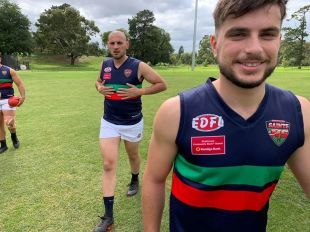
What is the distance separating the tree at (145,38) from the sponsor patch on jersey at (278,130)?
301ft

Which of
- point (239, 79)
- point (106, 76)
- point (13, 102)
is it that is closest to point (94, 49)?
point (13, 102)

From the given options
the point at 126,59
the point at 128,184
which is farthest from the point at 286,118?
the point at 128,184

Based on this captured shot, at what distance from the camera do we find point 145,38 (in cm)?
9269

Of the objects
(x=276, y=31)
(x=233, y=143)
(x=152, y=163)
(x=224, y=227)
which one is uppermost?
(x=276, y=31)

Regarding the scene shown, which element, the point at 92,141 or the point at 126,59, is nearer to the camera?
the point at 126,59

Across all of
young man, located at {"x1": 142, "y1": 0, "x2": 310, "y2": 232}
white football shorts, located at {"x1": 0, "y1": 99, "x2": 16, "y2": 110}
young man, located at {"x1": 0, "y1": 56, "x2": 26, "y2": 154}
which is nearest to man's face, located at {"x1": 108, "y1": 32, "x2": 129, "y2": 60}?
young man, located at {"x1": 142, "y1": 0, "x2": 310, "y2": 232}

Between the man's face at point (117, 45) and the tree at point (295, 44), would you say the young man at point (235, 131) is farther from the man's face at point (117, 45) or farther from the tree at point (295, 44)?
the tree at point (295, 44)

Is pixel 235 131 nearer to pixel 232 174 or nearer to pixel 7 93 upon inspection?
pixel 232 174

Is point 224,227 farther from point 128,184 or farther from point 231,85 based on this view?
point 128,184

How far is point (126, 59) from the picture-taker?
5258 millimetres

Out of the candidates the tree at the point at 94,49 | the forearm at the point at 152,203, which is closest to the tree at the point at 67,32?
the tree at the point at 94,49

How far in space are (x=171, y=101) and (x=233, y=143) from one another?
14.1 inches

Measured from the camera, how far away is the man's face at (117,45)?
16.9ft

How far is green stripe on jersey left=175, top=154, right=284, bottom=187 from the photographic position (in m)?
1.77
